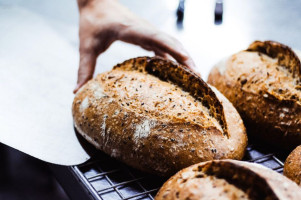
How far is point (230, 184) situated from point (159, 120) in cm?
45

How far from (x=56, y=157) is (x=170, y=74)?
543 mm

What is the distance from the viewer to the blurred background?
2393mm

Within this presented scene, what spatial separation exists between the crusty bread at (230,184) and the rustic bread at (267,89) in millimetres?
539

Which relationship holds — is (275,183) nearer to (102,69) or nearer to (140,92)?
(140,92)

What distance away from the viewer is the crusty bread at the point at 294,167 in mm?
1362

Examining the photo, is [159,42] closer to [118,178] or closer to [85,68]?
[85,68]

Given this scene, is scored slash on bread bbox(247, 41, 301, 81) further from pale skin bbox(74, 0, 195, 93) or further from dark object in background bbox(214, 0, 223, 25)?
dark object in background bbox(214, 0, 223, 25)

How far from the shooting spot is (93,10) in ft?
7.60

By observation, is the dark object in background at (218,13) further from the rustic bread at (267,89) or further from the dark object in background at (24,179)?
the dark object in background at (24,179)

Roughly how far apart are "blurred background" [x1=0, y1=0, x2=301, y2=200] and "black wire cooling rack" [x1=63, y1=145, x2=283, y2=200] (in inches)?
26.4

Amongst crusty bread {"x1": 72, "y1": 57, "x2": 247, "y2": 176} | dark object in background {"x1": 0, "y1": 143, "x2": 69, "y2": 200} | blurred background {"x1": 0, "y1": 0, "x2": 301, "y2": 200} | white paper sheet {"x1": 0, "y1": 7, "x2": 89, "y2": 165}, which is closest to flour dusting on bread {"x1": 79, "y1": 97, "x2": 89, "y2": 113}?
crusty bread {"x1": 72, "y1": 57, "x2": 247, "y2": 176}

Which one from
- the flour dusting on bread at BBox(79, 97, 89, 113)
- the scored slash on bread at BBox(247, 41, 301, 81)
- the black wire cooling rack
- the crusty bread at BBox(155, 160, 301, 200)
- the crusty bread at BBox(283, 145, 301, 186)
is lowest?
the black wire cooling rack

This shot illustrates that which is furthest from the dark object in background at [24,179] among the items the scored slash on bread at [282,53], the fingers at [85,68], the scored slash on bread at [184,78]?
the scored slash on bread at [282,53]

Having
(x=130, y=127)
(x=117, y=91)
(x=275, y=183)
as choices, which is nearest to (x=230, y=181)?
(x=275, y=183)
